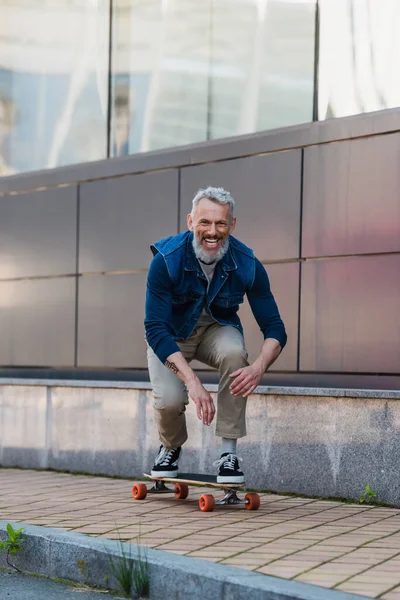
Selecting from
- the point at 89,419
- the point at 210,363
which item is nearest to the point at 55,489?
the point at 89,419

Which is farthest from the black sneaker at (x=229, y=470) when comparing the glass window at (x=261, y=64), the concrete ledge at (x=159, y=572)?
the glass window at (x=261, y=64)

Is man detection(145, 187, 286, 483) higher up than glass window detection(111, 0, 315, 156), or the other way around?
glass window detection(111, 0, 315, 156)

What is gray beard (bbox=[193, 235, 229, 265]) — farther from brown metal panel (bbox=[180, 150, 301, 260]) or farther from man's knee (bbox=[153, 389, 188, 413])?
brown metal panel (bbox=[180, 150, 301, 260])

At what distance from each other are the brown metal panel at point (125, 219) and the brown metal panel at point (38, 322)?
0.41 m

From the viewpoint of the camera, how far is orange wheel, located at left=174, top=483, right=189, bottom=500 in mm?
6387

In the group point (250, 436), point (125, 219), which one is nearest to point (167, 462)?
point (250, 436)

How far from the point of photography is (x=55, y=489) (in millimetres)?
7375

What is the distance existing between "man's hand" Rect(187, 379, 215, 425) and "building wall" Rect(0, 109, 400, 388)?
74.8 inches

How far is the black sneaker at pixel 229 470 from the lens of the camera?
19.2 ft

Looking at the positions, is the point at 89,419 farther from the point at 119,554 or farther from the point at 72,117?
the point at 119,554

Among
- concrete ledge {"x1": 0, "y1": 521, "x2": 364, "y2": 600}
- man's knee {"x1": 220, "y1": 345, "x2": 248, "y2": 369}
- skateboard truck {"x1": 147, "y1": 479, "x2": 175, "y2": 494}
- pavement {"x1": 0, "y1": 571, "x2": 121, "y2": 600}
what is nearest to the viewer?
concrete ledge {"x1": 0, "y1": 521, "x2": 364, "y2": 600}

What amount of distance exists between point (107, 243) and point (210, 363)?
335cm

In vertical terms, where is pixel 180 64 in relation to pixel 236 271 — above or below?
above

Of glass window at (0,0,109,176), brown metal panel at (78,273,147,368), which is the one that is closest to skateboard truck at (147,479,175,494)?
brown metal panel at (78,273,147,368)
